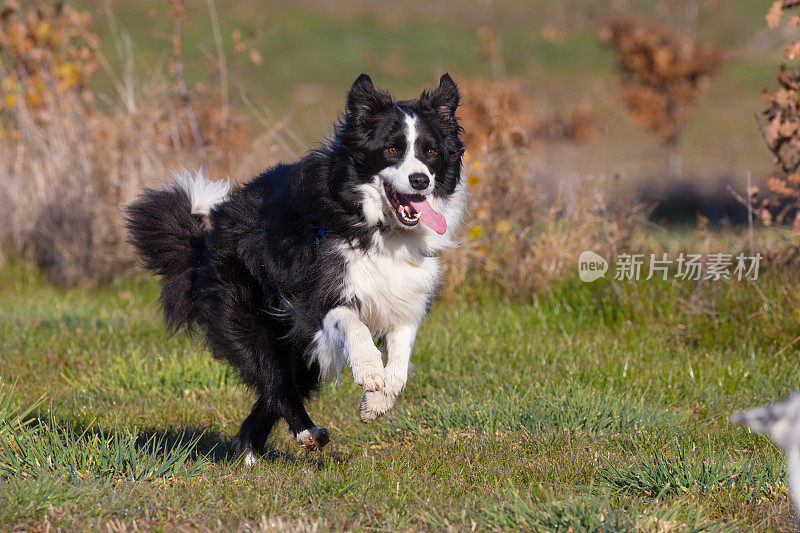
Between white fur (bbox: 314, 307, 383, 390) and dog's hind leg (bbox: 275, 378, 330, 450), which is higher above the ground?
white fur (bbox: 314, 307, 383, 390)

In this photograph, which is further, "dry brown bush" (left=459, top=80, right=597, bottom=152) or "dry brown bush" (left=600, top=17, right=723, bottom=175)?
"dry brown bush" (left=600, top=17, right=723, bottom=175)

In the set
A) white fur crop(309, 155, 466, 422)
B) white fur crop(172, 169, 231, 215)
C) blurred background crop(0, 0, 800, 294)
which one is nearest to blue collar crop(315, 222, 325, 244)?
white fur crop(309, 155, 466, 422)

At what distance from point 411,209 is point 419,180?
0.20 meters

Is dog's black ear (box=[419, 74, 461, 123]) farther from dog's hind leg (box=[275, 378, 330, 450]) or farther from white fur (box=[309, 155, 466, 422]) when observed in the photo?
dog's hind leg (box=[275, 378, 330, 450])

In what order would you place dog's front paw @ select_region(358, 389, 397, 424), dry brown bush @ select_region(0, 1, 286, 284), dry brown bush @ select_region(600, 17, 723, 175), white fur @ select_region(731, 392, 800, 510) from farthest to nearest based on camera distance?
dry brown bush @ select_region(600, 17, 723, 175)
dry brown bush @ select_region(0, 1, 286, 284)
dog's front paw @ select_region(358, 389, 397, 424)
white fur @ select_region(731, 392, 800, 510)

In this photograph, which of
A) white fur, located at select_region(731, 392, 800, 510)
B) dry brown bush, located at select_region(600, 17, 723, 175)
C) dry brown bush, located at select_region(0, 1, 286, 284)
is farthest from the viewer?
dry brown bush, located at select_region(600, 17, 723, 175)

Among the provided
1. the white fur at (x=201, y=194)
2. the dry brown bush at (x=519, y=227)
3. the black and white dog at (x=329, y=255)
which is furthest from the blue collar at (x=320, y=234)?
the dry brown bush at (x=519, y=227)

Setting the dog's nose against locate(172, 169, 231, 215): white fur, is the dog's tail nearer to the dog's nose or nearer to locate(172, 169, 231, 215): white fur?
locate(172, 169, 231, 215): white fur

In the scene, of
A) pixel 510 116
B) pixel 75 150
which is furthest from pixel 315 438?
pixel 510 116

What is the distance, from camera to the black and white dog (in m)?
4.02

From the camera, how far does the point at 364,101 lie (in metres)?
4.19

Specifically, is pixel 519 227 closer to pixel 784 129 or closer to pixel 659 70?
pixel 784 129

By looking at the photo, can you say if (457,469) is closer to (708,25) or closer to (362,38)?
(362,38)

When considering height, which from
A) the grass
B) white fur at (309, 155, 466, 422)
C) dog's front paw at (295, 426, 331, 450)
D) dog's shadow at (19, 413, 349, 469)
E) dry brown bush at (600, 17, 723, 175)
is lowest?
dog's shadow at (19, 413, 349, 469)
